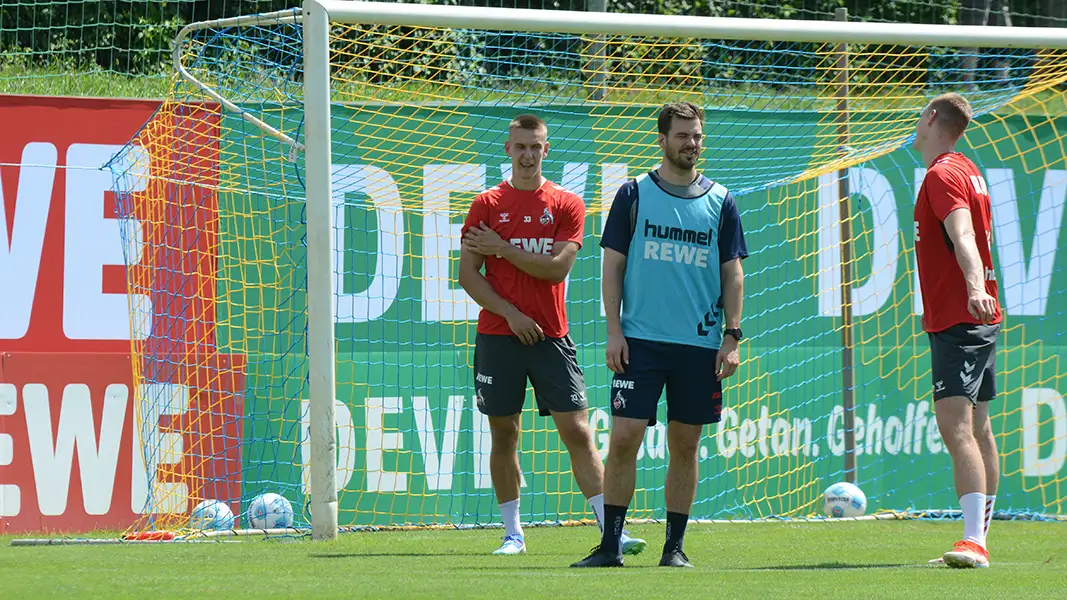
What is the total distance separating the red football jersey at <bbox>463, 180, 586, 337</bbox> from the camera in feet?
20.7

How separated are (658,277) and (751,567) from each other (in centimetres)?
121

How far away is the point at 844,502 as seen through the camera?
335 inches

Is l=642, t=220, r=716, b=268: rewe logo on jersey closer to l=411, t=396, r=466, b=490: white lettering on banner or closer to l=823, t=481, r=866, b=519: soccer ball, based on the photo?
l=411, t=396, r=466, b=490: white lettering on banner

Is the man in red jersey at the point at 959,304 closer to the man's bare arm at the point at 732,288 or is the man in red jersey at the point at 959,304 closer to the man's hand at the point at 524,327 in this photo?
the man's bare arm at the point at 732,288

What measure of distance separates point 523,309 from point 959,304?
6.04ft

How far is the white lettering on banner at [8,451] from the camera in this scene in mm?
7812

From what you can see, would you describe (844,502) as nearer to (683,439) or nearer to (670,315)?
(683,439)

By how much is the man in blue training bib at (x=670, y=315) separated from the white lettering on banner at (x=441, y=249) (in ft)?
10.2

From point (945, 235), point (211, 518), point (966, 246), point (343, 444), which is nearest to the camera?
point (966, 246)

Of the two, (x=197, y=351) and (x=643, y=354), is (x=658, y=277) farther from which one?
(x=197, y=351)

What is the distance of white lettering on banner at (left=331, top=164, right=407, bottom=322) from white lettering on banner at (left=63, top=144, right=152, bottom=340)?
3.63ft

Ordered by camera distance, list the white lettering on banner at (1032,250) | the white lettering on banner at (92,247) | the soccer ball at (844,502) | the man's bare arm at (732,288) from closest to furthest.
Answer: the man's bare arm at (732,288), the white lettering on banner at (92,247), the soccer ball at (844,502), the white lettering on banner at (1032,250)

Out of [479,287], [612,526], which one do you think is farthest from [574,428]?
[612,526]

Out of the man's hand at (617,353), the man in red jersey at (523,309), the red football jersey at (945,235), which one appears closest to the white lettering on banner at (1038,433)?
the red football jersey at (945,235)
